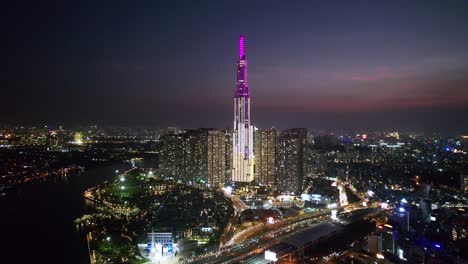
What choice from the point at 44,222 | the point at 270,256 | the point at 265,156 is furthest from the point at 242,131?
the point at 270,256

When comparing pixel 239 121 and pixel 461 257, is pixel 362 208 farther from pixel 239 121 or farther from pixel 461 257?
pixel 239 121

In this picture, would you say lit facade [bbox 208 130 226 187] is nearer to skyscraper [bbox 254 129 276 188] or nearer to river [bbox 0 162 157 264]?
skyscraper [bbox 254 129 276 188]

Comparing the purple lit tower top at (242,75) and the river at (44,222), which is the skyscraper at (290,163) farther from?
the river at (44,222)

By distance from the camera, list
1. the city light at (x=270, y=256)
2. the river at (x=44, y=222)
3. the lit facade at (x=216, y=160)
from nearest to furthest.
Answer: the city light at (x=270, y=256)
the river at (x=44, y=222)
the lit facade at (x=216, y=160)

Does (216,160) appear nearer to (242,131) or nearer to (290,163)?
(242,131)

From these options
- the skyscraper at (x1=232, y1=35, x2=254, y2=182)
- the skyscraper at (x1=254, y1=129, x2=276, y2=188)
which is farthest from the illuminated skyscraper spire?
the skyscraper at (x1=254, y1=129, x2=276, y2=188)

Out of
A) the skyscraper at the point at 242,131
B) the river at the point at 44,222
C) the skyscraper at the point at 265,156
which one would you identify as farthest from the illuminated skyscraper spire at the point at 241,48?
the river at the point at 44,222
